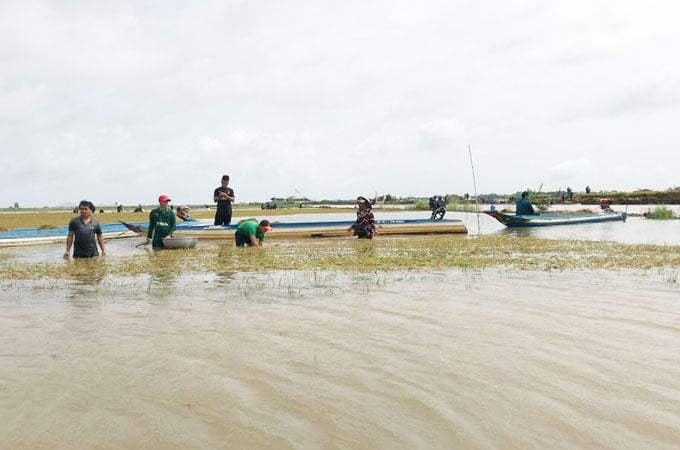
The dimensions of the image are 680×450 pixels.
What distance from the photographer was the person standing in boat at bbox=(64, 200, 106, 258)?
40.1ft

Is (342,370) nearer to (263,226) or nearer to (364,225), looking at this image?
(263,226)

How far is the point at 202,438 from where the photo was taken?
3273 millimetres

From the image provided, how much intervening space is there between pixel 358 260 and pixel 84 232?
6.78 meters

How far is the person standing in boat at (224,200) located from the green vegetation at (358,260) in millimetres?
4168

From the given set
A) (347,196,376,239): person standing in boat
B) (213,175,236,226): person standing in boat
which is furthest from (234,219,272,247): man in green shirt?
(347,196,376,239): person standing in boat

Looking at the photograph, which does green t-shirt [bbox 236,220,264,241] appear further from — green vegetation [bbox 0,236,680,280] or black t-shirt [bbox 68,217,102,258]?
black t-shirt [bbox 68,217,102,258]

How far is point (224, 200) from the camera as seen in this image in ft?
66.7

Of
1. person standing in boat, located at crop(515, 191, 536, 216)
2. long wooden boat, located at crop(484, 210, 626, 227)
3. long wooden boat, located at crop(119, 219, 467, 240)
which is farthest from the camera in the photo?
person standing in boat, located at crop(515, 191, 536, 216)

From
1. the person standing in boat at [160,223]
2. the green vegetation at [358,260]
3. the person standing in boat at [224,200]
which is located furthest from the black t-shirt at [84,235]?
the person standing in boat at [224,200]

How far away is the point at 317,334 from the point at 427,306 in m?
2.09

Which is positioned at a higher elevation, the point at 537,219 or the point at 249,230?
the point at 249,230

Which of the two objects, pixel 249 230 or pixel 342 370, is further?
pixel 249 230

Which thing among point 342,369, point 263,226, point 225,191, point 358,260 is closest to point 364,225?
point 225,191

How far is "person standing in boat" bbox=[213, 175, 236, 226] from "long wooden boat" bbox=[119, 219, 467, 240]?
1.33 ft
